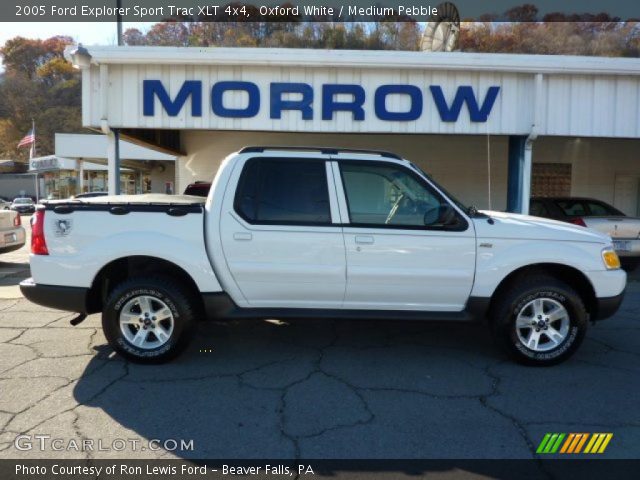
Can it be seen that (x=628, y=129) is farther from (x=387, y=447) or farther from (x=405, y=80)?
(x=387, y=447)

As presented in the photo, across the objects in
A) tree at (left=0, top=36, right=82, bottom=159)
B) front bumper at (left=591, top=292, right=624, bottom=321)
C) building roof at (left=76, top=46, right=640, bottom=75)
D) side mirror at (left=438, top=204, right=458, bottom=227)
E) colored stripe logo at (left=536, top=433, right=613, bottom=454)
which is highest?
tree at (left=0, top=36, right=82, bottom=159)

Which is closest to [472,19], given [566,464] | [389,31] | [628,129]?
[389,31]

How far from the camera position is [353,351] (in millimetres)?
4992

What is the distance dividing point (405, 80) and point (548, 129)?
2620 millimetres

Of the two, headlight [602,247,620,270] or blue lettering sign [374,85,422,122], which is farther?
blue lettering sign [374,85,422,122]

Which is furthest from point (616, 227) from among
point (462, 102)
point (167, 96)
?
point (167, 96)

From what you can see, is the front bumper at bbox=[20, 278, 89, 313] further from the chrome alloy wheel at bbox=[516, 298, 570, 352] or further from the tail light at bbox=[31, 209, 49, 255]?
the chrome alloy wheel at bbox=[516, 298, 570, 352]

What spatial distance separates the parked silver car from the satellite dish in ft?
11.8

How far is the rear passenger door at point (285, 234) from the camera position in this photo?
4.42 meters

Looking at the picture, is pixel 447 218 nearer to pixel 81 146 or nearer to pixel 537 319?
pixel 537 319

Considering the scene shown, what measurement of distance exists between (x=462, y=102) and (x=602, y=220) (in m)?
3.11

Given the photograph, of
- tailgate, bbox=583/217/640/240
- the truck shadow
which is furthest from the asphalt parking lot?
tailgate, bbox=583/217/640/240

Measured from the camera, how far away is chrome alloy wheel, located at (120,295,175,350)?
A: 175 inches

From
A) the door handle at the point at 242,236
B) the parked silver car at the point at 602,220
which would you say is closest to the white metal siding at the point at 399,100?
the parked silver car at the point at 602,220
